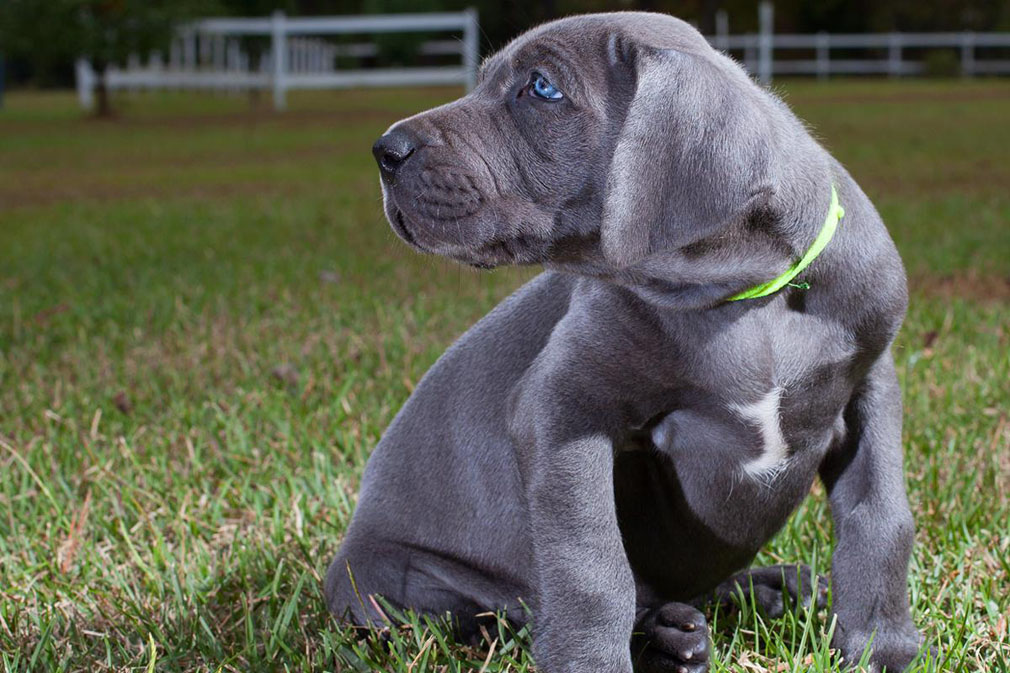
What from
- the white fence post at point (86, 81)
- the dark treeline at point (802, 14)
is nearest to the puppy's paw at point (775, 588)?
the white fence post at point (86, 81)

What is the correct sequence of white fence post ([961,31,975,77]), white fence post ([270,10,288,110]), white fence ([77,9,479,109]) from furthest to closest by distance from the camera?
white fence post ([961,31,975,77]) → white fence post ([270,10,288,110]) → white fence ([77,9,479,109])

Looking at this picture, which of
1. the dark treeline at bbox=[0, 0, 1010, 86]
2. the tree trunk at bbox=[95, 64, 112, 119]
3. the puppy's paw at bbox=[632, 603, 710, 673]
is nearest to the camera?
the puppy's paw at bbox=[632, 603, 710, 673]

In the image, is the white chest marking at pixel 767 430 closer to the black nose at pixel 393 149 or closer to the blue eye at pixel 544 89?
the blue eye at pixel 544 89

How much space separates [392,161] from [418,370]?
2206 mm

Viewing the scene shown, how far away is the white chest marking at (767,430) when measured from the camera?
2266mm

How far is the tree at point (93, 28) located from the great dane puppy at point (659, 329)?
21.8 m

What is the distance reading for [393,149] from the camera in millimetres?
2354

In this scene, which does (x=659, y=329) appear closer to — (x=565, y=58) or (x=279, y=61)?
(x=565, y=58)

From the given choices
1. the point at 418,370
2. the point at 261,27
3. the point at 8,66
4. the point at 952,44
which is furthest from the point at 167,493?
the point at 8,66

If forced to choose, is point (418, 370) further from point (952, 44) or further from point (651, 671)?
point (952, 44)

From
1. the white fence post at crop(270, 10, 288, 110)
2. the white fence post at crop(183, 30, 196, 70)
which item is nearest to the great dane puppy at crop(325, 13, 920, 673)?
the white fence post at crop(270, 10, 288, 110)

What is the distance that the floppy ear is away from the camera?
2.00m

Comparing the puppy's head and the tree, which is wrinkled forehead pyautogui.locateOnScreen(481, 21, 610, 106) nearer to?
the puppy's head

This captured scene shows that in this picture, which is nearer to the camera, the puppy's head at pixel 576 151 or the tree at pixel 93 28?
the puppy's head at pixel 576 151
